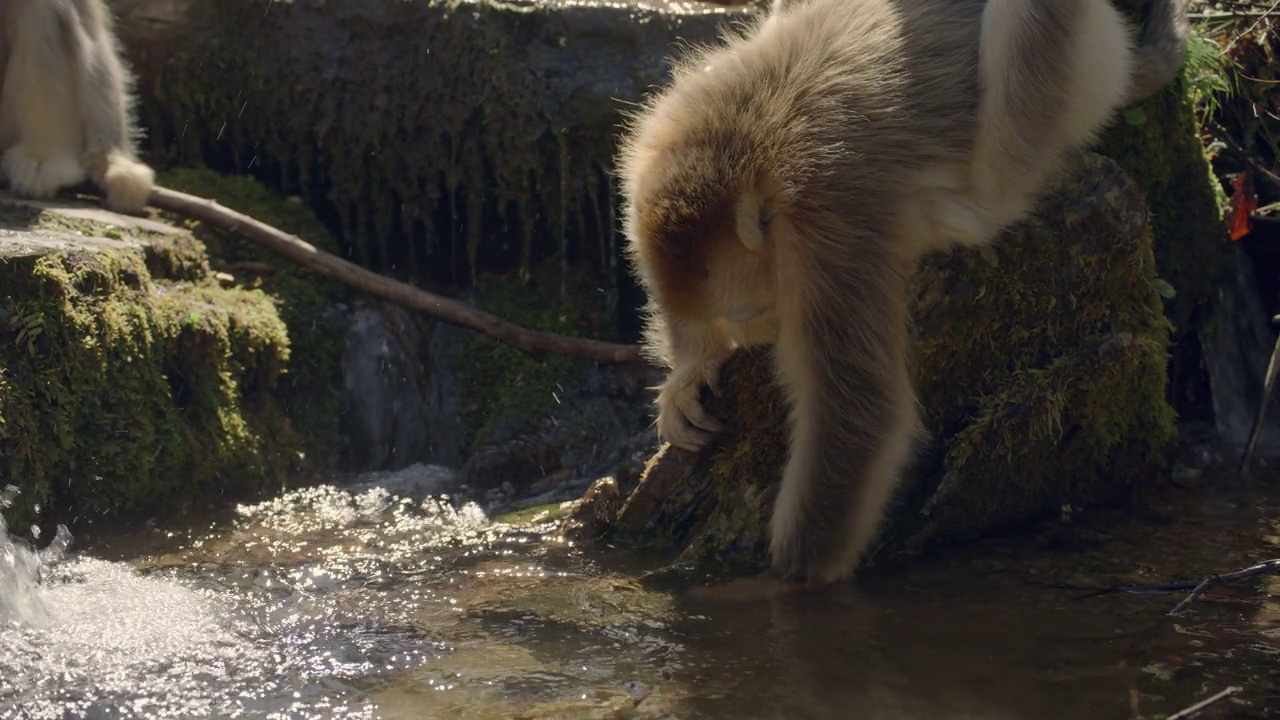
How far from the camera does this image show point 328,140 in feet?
26.2

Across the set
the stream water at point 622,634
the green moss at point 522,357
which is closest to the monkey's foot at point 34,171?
the green moss at point 522,357

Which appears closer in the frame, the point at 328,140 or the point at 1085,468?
the point at 1085,468

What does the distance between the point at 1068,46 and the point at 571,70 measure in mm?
4016

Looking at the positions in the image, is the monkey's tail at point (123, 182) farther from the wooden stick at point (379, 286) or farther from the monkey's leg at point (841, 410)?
the monkey's leg at point (841, 410)

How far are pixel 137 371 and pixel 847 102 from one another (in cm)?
374

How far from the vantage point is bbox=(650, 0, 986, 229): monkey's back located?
163 inches

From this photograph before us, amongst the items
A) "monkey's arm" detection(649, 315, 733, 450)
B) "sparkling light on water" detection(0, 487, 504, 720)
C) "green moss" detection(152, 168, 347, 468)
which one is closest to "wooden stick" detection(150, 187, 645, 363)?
"green moss" detection(152, 168, 347, 468)

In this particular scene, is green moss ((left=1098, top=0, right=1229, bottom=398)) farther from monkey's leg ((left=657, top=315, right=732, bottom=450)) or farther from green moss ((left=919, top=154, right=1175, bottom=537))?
monkey's leg ((left=657, top=315, right=732, bottom=450))

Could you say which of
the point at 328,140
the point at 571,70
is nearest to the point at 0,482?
the point at 328,140

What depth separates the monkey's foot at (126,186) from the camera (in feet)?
23.3

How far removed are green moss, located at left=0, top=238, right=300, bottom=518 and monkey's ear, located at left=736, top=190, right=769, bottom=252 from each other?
3.39 meters

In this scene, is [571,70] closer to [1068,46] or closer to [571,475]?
[571,475]

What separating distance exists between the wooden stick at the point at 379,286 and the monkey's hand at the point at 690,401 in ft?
7.63

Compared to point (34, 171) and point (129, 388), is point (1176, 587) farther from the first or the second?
point (34, 171)
